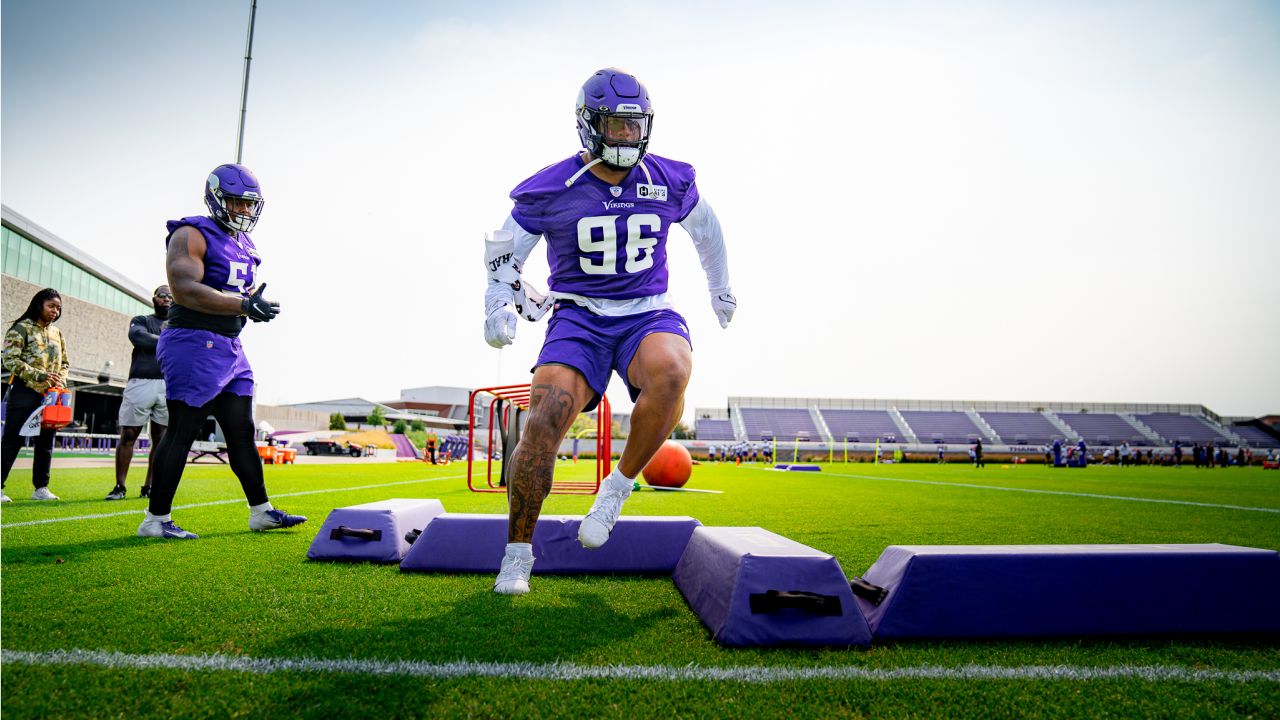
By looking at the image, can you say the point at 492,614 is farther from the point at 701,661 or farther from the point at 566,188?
the point at 566,188

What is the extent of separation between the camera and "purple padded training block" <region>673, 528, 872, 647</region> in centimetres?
237

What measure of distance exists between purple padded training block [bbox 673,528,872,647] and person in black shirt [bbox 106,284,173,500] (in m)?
7.13

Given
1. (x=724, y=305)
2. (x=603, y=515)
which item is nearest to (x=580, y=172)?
(x=724, y=305)

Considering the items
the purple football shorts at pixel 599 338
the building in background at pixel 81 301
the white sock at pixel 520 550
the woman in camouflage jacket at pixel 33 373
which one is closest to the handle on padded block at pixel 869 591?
the purple football shorts at pixel 599 338

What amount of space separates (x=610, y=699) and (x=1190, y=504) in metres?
10.9

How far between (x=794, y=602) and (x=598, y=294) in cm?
176

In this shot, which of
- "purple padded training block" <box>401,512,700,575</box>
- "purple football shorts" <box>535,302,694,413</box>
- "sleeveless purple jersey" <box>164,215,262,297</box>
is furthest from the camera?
"sleeveless purple jersey" <box>164,215,262,297</box>

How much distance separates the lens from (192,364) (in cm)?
461

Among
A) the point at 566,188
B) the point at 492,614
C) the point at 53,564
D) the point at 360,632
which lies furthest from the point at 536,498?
the point at 53,564

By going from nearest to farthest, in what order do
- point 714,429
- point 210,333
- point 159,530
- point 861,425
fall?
point 159,530, point 210,333, point 714,429, point 861,425

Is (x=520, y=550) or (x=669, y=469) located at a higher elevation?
(x=520, y=550)

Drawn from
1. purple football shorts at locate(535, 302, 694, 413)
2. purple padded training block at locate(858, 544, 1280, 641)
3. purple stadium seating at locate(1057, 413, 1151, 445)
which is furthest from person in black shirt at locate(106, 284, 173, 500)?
purple stadium seating at locate(1057, 413, 1151, 445)

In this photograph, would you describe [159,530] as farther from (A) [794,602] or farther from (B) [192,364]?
(A) [794,602]

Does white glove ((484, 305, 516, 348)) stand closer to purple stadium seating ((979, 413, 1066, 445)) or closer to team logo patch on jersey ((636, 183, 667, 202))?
team logo patch on jersey ((636, 183, 667, 202))
